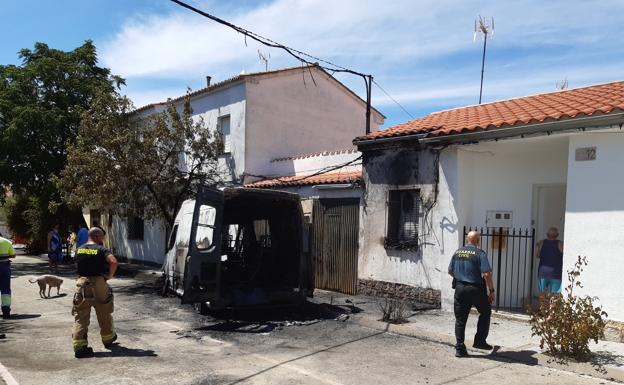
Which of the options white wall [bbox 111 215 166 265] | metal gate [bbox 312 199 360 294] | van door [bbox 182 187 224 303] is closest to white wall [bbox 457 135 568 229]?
metal gate [bbox 312 199 360 294]

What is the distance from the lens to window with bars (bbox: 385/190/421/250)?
33.9ft

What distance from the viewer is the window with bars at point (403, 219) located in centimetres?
1033

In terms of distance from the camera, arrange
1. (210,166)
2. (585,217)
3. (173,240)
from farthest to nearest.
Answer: (210,166) → (173,240) → (585,217)

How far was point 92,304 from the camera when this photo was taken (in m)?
6.79

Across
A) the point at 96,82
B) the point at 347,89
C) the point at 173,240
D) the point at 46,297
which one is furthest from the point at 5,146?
the point at 347,89

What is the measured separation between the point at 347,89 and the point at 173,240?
10019 millimetres

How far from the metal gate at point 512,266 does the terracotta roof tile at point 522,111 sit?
1.99 meters

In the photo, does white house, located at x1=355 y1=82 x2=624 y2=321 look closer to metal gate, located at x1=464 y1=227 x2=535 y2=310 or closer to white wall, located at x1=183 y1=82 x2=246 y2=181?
metal gate, located at x1=464 y1=227 x2=535 y2=310

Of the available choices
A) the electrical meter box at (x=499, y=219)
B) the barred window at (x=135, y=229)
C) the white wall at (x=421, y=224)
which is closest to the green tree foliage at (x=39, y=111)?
the barred window at (x=135, y=229)

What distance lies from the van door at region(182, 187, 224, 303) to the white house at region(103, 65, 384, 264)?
752cm

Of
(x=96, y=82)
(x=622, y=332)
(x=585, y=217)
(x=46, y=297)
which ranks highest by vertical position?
(x=96, y=82)

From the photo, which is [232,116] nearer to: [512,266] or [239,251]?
[239,251]

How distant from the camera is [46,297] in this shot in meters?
11.5

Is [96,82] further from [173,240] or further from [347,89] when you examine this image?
[173,240]
